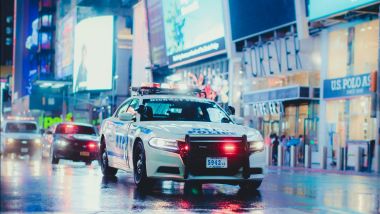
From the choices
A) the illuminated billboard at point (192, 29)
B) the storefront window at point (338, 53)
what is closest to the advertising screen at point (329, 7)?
the storefront window at point (338, 53)

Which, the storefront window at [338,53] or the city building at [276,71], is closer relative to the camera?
the storefront window at [338,53]

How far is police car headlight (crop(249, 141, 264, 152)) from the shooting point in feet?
42.1

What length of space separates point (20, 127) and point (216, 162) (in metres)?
23.4

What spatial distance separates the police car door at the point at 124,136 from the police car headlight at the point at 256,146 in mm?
2525

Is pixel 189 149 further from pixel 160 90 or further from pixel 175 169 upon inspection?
pixel 160 90

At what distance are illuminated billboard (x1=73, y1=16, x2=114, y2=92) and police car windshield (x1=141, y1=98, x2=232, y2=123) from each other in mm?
60609

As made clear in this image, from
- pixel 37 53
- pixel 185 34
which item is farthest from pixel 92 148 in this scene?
pixel 37 53

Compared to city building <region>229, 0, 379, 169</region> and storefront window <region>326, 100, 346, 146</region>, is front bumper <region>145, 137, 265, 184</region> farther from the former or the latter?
storefront window <region>326, 100, 346, 146</region>

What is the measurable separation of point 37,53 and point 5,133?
92.6 meters

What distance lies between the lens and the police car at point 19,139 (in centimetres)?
3275

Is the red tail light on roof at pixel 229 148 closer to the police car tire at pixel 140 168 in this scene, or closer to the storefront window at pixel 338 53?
the police car tire at pixel 140 168

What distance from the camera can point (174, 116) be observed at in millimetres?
14055

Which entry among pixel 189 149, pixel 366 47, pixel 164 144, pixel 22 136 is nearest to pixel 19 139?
pixel 22 136

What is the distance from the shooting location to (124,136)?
47.6 feet
